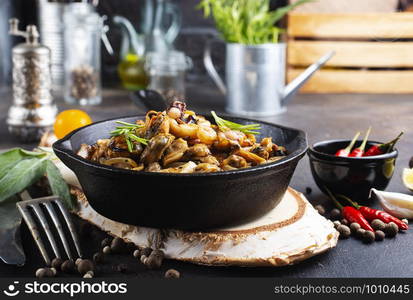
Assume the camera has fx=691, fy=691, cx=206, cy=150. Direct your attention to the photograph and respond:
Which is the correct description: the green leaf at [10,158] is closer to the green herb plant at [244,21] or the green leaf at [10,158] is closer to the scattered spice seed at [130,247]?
the scattered spice seed at [130,247]

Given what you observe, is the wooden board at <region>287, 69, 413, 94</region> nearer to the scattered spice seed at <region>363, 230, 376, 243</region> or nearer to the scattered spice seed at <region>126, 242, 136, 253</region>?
the scattered spice seed at <region>363, 230, 376, 243</region>

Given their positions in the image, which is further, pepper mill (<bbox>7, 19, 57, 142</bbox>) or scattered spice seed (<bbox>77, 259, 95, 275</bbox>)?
pepper mill (<bbox>7, 19, 57, 142</bbox>)

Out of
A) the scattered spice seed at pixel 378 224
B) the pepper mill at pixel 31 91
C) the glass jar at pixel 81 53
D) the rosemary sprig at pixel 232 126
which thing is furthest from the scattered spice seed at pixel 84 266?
the glass jar at pixel 81 53

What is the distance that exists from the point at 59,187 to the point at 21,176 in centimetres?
12

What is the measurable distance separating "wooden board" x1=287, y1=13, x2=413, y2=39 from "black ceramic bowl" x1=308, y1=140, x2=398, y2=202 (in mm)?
1667

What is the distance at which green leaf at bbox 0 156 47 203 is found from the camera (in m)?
1.78

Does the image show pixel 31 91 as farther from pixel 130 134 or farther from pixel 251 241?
pixel 251 241

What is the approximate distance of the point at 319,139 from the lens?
2729 millimetres

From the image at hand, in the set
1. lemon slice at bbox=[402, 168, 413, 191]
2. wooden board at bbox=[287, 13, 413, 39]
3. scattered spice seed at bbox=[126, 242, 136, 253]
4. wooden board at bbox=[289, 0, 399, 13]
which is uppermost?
wooden board at bbox=[289, 0, 399, 13]

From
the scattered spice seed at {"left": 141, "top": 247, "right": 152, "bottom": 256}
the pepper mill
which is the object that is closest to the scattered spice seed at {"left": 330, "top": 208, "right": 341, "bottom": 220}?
the scattered spice seed at {"left": 141, "top": 247, "right": 152, "bottom": 256}

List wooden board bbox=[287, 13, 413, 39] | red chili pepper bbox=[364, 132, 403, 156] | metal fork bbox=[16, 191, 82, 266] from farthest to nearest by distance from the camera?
wooden board bbox=[287, 13, 413, 39] → red chili pepper bbox=[364, 132, 403, 156] → metal fork bbox=[16, 191, 82, 266]

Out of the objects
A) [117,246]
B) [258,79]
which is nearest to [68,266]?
[117,246]

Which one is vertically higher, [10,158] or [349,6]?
[349,6]

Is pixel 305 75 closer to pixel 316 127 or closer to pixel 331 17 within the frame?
pixel 316 127
